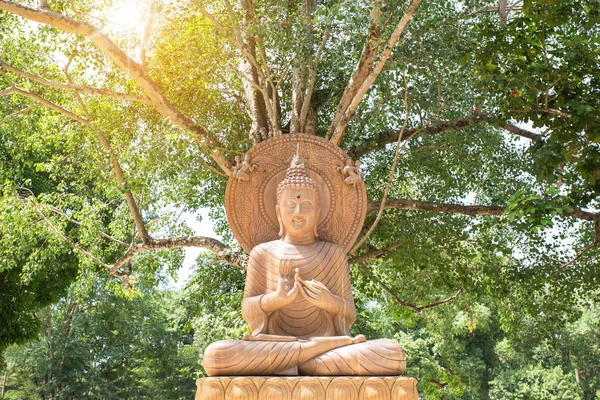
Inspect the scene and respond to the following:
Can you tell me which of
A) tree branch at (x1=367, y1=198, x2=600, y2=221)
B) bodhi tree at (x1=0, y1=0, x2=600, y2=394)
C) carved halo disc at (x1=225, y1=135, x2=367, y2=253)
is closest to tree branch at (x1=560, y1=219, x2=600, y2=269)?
bodhi tree at (x1=0, y1=0, x2=600, y2=394)

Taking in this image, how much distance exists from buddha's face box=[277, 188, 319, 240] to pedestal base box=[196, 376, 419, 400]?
183 centimetres

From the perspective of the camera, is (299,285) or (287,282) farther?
(287,282)

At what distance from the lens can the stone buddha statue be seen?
5590 mm

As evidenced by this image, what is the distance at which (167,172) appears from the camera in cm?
949

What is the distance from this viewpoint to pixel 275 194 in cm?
720

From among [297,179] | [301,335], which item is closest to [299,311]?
[301,335]

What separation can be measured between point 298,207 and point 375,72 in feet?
7.00

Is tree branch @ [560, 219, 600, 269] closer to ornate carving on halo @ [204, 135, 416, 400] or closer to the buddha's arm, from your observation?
ornate carving on halo @ [204, 135, 416, 400]

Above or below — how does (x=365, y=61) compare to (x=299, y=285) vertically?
above

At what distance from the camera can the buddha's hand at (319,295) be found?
20.4 feet

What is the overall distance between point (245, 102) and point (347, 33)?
303cm

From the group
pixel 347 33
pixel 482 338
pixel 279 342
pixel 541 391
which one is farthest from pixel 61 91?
pixel 482 338

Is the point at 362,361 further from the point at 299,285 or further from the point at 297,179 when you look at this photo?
the point at 297,179

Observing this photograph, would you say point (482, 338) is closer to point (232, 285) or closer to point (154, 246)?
point (232, 285)
